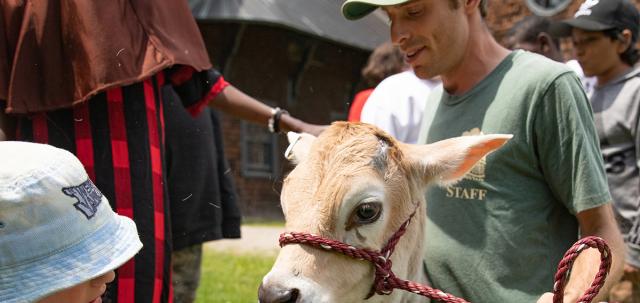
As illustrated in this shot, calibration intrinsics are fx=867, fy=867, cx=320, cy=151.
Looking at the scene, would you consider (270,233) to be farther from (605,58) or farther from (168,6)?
(168,6)

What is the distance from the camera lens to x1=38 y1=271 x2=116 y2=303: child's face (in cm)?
239

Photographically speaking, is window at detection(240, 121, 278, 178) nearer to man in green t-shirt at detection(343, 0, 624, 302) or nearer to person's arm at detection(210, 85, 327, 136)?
person's arm at detection(210, 85, 327, 136)

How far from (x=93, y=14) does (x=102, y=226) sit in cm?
113

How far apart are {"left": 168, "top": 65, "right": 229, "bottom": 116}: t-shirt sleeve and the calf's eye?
46.4 inches

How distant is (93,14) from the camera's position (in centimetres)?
326

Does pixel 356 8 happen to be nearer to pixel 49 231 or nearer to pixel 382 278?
pixel 382 278

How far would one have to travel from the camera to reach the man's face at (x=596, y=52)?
5.30m

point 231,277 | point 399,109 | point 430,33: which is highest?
point 430,33

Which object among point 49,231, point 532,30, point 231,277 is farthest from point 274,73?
point 49,231

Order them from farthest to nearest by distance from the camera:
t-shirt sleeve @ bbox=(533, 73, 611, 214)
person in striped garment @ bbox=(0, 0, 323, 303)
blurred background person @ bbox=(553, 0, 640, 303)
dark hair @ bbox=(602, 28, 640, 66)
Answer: dark hair @ bbox=(602, 28, 640, 66), blurred background person @ bbox=(553, 0, 640, 303), person in striped garment @ bbox=(0, 0, 323, 303), t-shirt sleeve @ bbox=(533, 73, 611, 214)

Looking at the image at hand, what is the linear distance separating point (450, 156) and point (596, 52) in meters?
2.65

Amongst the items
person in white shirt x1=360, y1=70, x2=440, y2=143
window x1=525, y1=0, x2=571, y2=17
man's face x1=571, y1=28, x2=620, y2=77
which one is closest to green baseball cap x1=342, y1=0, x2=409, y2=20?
person in white shirt x1=360, y1=70, x2=440, y2=143

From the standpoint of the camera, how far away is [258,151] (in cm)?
1992

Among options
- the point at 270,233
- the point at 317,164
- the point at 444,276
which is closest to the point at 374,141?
the point at 317,164
